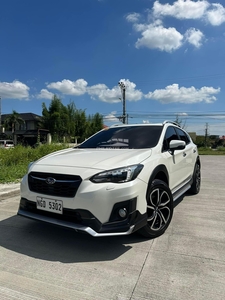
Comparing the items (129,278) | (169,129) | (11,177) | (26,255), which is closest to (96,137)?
(169,129)

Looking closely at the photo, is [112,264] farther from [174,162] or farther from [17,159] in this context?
[17,159]

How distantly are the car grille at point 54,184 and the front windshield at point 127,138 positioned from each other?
119 centimetres

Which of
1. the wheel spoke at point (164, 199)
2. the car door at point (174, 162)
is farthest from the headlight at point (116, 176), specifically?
the car door at point (174, 162)

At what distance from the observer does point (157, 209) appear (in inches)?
120

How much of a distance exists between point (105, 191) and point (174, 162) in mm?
1733

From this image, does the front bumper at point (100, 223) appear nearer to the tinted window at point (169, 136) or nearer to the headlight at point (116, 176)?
the headlight at point (116, 176)

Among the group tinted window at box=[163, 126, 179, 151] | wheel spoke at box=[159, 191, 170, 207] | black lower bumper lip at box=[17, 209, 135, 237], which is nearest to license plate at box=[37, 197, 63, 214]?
black lower bumper lip at box=[17, 209, 135, 237]

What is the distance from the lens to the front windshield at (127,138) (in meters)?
3.61

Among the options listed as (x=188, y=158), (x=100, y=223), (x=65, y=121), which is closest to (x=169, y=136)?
(x=188, y=158)

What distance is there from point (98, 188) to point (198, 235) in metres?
1.67

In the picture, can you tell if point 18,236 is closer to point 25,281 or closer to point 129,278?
point 25,281

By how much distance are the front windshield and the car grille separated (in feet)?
3.91

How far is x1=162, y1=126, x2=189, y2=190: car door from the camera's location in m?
3.62

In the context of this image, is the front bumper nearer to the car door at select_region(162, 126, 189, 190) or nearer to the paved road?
the paved road
